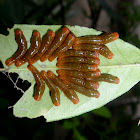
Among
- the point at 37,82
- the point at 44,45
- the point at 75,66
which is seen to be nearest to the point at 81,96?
the point at 75,66

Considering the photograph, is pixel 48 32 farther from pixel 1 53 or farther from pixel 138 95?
pixel 138 95

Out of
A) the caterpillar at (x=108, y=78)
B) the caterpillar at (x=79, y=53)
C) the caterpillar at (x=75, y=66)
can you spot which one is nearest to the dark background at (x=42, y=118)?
the caterpillar at (x=75, y=66)

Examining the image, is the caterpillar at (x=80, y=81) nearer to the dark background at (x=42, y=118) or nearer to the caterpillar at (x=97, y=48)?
the caterpillar at (x=97, y=48)

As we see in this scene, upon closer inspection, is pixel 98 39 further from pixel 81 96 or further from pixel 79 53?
pixel 81 96

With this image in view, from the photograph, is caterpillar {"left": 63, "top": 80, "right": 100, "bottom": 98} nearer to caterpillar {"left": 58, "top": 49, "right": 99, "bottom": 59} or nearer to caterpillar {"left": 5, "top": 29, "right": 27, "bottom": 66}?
caterpillar {"left": 58, "top": 49, "right": 99, "bottom": 59}

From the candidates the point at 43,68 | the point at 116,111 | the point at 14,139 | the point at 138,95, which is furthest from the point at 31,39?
the point at 116,111

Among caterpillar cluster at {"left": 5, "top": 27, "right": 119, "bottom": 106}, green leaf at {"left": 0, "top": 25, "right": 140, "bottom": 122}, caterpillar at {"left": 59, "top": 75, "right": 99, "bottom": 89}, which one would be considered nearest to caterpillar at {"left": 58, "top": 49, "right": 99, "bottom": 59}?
caterpillar cluster at {"left": 5, "top": 27, "right": 119, "bottom": 106}
